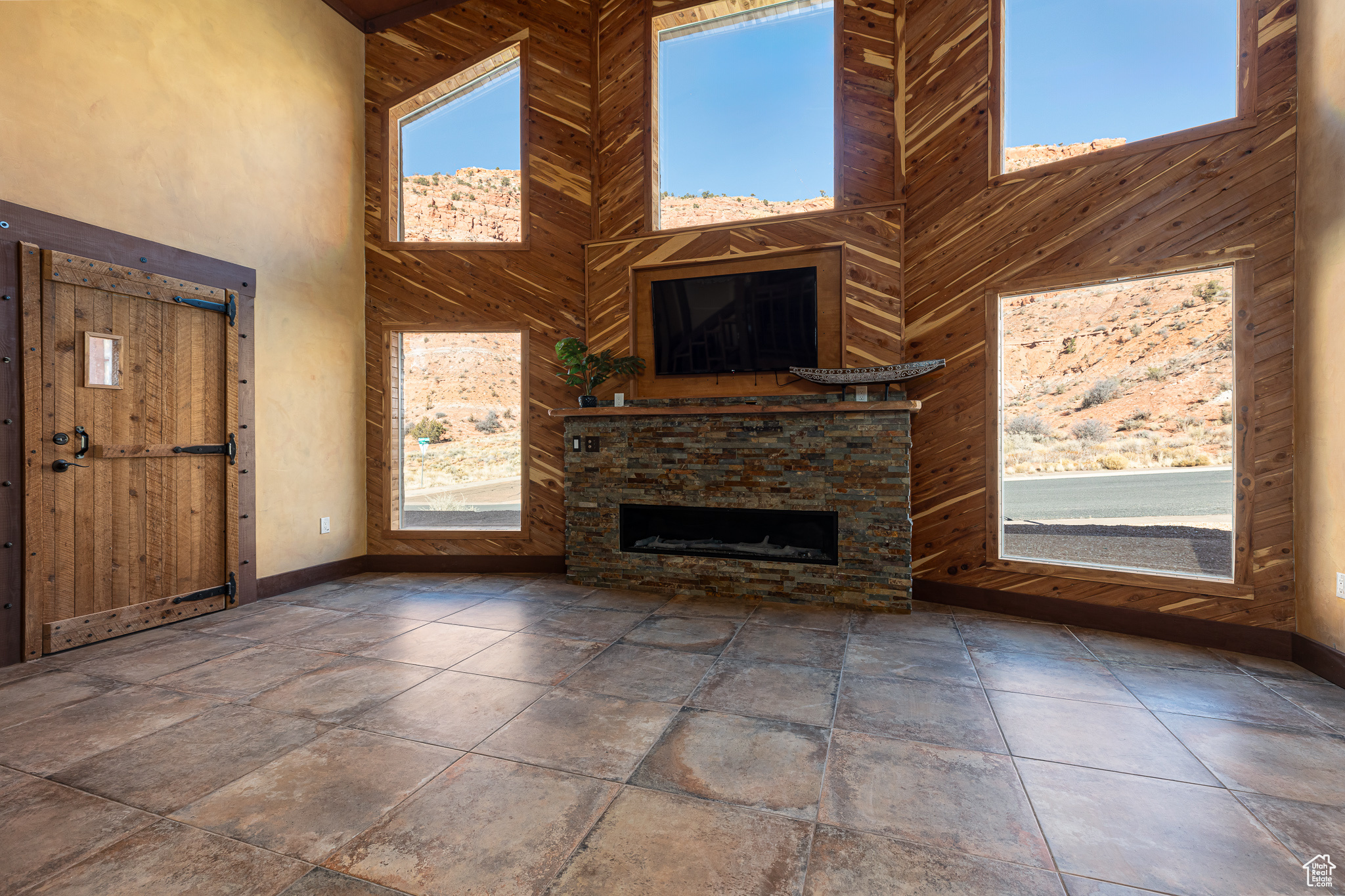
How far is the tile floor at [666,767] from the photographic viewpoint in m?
1.49

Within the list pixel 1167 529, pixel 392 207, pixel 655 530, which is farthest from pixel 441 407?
pixel 1167 529

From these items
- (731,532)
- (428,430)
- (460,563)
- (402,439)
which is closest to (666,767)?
(731,532)

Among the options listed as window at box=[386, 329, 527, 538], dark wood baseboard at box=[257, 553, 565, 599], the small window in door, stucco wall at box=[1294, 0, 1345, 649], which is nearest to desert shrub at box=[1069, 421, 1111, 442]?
stucco wall at box=[1294, 0, 1345, 649]

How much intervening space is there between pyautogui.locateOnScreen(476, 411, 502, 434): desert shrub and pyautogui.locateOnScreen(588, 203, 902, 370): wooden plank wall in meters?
1.04

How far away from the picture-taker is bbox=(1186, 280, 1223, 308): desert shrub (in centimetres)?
320

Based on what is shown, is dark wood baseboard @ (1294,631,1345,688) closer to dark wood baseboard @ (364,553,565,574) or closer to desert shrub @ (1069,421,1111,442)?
desert shrub @ (1069,421,1111,442)

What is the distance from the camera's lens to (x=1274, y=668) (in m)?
2.85

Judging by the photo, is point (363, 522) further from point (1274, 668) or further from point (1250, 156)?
point (1250, 156)

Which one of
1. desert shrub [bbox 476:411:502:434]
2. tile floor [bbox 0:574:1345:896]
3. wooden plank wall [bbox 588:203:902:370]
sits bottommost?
tile floor [bbox 0:574:1345:896]

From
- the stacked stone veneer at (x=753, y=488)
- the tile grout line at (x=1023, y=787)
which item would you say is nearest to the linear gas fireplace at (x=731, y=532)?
the stacked stone veneer at (x=753, y=488)

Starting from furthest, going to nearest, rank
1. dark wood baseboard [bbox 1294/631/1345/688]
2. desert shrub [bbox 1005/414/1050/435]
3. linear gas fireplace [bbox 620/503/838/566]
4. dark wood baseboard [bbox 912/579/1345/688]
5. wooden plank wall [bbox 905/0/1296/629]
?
linear gas fireplace [bbox 620/503/838/566] < desert shrub [bbox 1005/414/1050/435] < wooden plank wall [bbox 905/0/1296/629] < dark wood baseboard [bbox 912/579/1345/688] < dark wood baseboard [bbox 1294/631/1345/688]

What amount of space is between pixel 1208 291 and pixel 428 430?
5.75m

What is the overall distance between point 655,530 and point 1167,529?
3.53m

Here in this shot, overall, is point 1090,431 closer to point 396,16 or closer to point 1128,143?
point 1128,143
